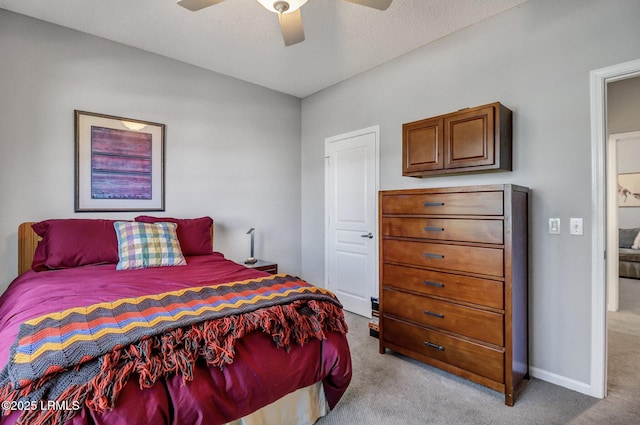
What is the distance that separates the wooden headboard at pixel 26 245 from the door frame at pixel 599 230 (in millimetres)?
3867

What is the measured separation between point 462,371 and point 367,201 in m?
1.80

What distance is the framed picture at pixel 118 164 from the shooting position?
8.79 feet

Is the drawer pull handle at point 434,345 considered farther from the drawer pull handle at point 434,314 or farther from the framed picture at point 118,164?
the framed picture at point 118,164

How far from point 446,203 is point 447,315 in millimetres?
760

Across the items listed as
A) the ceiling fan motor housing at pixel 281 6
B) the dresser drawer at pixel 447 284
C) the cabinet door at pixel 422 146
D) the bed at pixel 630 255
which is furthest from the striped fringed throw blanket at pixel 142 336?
the bed at pixel 630 255

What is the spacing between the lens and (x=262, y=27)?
2.58 meters

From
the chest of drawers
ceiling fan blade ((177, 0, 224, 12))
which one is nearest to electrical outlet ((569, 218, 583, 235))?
the chest of drawers

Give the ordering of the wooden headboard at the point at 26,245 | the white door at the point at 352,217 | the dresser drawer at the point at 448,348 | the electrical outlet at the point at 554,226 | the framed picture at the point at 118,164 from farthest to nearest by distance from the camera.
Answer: the white door at the point at 352,217, the framed picture at the point at 118,164, the wooden headboard at the point at 26,245, the electrical outlet at the point at 554,226, the dresser drawer at the point at 448,348

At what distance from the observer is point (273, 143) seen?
3973mm

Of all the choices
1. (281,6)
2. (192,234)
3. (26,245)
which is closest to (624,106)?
(281,6)

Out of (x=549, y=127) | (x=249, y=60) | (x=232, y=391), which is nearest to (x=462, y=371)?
(x=232, y=391)

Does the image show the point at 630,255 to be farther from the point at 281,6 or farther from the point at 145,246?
the point at 145,246

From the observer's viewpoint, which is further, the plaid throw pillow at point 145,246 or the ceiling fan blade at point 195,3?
the plaid throw pillow at point 145,246

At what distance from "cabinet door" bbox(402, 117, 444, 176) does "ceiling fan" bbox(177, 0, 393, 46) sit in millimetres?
974
